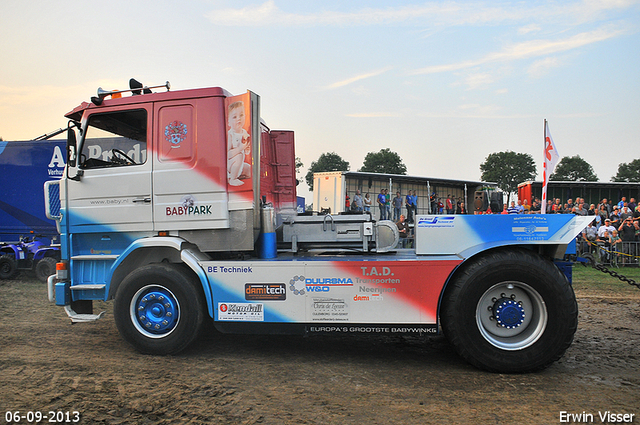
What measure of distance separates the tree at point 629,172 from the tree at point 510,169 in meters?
18.2

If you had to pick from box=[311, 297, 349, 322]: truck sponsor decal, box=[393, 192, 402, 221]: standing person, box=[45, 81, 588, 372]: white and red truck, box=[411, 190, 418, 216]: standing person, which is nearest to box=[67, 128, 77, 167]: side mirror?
box=[45, 81, 588, 372]: white and red truck

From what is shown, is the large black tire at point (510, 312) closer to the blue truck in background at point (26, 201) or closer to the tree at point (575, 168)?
the blue truck in background at point (26, 201)

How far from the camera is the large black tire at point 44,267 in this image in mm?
11625

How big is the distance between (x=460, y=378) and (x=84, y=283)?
4538 mm

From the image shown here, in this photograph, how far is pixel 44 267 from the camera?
11656 millimetres

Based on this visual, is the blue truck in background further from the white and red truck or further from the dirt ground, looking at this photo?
the white and red truck

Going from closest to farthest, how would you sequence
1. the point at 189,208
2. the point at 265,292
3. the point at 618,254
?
the point at 265,292 < the point at 189,208 < the point at 618,254

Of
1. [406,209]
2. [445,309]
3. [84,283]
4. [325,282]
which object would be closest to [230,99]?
[325,282]

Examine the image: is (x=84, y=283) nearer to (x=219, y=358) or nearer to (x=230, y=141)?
(x=219, y=358)

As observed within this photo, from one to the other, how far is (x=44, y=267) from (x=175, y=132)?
880cm

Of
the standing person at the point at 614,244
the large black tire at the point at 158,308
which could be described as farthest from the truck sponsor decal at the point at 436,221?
the standing person at the point at 614,244

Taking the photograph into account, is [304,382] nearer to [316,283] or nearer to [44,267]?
[316,283]

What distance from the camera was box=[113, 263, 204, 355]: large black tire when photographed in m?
5.06

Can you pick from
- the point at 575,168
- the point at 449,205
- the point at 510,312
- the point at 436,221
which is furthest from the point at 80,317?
the point at 575,168
